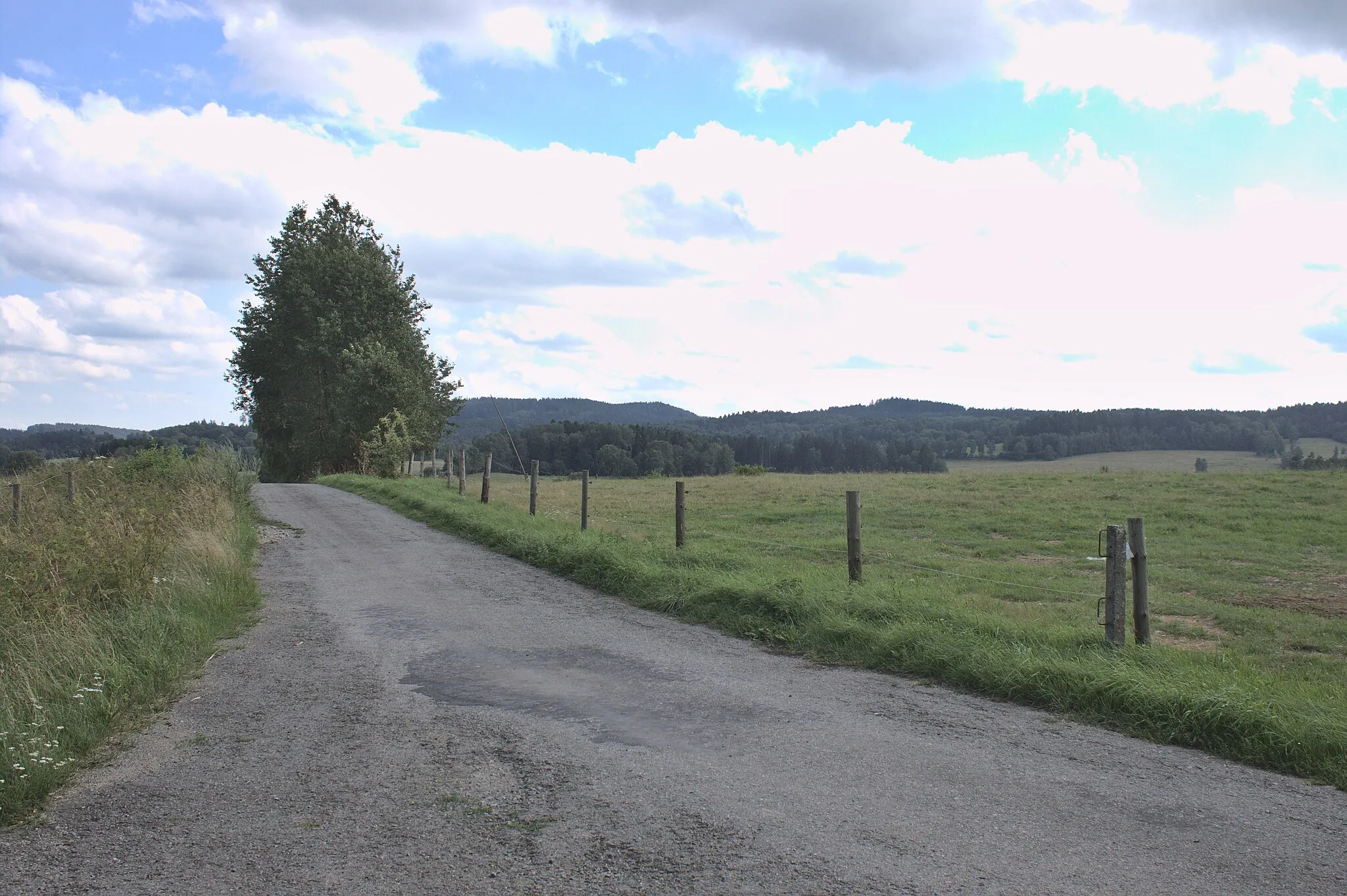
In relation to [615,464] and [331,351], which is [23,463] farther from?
[615,464]

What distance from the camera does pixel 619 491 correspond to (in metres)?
39.9

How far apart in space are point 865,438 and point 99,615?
342 ft

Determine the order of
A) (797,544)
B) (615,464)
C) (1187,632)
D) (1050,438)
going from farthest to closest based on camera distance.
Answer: (1050,438), (615,464), (797,544), (1187,632)

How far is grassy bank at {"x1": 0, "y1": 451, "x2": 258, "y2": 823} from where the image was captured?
18.4 feet

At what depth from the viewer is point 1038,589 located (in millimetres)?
11172

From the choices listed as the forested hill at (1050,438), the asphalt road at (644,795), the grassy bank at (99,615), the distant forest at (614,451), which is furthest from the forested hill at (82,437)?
the asphalt road at (644,795)

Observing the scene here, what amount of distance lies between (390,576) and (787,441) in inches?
3730

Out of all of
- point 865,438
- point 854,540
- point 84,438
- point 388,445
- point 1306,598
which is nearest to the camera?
point 854,540

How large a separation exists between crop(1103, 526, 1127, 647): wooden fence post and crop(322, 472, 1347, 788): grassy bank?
0.19m

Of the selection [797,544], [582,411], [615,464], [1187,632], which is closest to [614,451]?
[615,464]

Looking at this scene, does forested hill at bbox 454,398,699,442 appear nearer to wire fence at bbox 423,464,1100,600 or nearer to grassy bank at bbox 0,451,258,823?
wire fence at bbox 423,464,1100,600

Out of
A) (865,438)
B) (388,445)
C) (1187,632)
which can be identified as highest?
(865,438)

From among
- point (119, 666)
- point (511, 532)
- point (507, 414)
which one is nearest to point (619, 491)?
point (511, 532)

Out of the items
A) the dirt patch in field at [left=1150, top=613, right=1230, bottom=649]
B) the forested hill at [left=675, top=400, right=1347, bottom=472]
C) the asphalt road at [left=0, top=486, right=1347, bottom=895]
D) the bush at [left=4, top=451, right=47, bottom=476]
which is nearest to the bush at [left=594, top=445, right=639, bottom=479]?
the forested hill at [left=675, top=400, right=1347, bottom=472]
